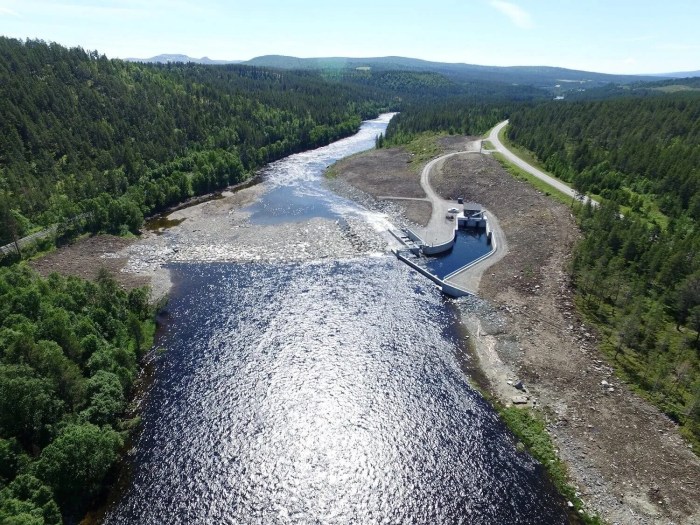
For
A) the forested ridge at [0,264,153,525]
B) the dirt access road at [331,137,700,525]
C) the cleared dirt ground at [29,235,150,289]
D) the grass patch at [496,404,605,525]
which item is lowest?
the cleared dirt ground at [29,235,150,289]

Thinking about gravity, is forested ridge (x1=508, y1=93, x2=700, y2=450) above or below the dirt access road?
above

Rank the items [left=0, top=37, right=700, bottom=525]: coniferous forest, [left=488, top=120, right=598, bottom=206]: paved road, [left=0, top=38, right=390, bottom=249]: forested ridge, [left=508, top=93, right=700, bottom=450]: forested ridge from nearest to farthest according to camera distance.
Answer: [left=0, top=37, right=700, bottom=525]: coniferous forest < [left=508, top=93, right=700, bottom=450]: forested ridge < [left=0, top=38, right=390, bottom=249]: forested ridge < [left=488, top=120, right=598, bottom=206]: paved road

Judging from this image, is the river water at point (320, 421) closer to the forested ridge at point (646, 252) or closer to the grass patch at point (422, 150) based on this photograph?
the forested ridge at point (646, 252)

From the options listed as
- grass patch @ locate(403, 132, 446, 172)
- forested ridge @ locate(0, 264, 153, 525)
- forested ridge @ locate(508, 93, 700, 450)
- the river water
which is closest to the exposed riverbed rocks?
forested ridge @ locate(508, 93, 700, 450)

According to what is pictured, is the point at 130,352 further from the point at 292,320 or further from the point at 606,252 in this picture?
the point at 606,252

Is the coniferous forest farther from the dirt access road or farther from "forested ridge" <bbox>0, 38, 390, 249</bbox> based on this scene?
the dirt access road

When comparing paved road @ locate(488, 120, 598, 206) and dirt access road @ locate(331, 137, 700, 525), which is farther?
paved road @ locate(488, 120, 598, 206)
